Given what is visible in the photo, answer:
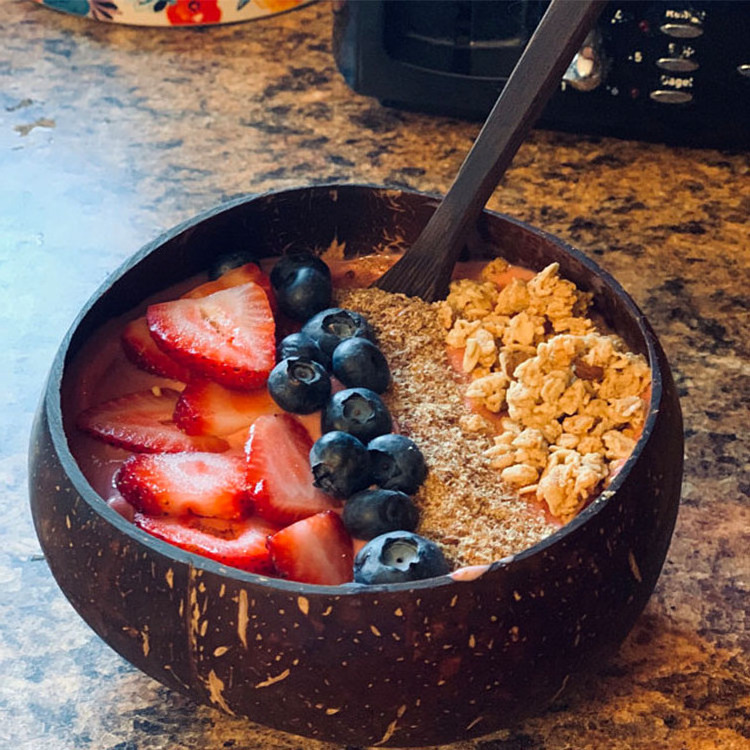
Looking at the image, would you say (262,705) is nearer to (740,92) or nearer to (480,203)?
(480,203)

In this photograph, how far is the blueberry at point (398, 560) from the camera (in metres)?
0.65

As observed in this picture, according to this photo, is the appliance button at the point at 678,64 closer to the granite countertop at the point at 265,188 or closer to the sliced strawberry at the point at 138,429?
the granite countertop at the point at 265,188

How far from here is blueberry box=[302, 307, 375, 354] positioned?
849 mm

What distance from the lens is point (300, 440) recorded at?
30.8 inches

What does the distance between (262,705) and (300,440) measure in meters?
0.19

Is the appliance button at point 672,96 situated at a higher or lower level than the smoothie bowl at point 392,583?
higher

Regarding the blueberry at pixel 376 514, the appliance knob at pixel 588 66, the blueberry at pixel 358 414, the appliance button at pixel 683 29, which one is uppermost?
the appliance button at pixel 683 29

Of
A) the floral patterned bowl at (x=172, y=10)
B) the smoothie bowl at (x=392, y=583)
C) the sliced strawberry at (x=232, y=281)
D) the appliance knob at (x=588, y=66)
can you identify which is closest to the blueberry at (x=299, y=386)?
the smoothie bowl at (x=392, y=583)

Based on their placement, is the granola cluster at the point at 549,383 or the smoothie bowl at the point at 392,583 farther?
the granola cluster at the point at 549,383

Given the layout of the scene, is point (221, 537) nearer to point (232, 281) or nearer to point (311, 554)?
point (311, 554)

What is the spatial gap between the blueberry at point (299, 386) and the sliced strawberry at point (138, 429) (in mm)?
51

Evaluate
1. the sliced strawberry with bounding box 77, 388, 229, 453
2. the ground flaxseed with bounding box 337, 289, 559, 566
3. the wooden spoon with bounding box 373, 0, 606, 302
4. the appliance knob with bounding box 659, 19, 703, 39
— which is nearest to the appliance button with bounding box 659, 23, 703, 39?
the appliance knob with bounding box 659, 19, 703, 39

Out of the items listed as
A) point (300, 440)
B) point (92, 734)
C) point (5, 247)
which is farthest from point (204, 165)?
point (92, 734)

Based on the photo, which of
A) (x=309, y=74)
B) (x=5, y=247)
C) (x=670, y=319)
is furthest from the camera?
(x=309, y=74)
